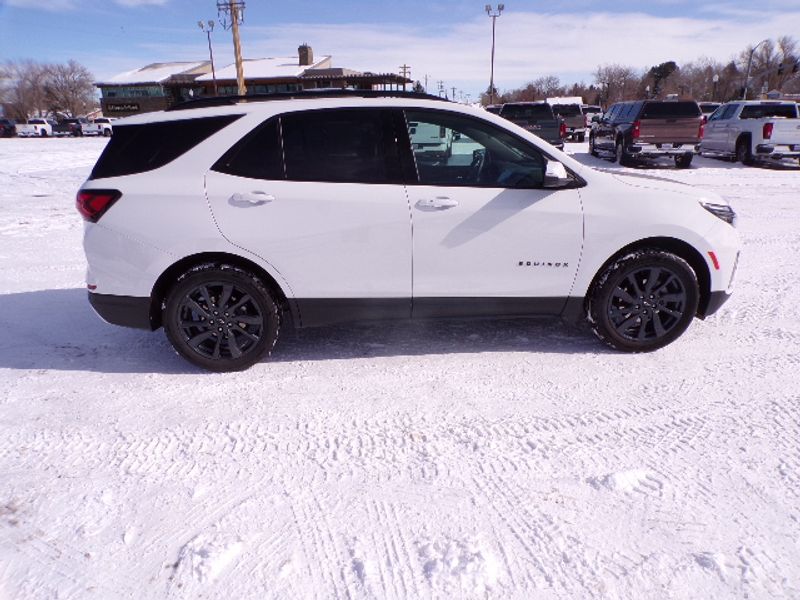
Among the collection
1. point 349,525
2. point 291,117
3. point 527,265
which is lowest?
point 349,525

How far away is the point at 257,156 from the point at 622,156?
49.5ft

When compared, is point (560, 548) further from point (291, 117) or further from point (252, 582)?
point (291, 117)

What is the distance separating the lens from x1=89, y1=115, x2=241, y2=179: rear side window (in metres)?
3.45

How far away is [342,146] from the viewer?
3502mm

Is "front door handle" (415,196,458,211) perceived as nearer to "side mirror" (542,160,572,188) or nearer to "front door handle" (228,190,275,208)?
"side mirror" (542,160,572,188)

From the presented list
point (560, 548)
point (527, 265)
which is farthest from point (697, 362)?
point (560, 548)

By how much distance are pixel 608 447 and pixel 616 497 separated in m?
0.40

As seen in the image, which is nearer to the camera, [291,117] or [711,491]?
[711,491]

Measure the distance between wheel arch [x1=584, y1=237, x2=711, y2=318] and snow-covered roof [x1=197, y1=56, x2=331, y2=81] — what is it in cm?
5671

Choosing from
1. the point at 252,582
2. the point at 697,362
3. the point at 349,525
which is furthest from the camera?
the point at 697,362

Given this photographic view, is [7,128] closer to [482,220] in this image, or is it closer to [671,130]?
[671,130]

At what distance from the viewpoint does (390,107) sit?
140 inches

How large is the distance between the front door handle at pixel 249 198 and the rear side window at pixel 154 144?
0.45 metres

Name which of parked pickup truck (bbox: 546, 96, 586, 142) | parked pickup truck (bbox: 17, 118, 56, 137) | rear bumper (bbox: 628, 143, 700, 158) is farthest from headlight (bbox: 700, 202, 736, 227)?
parked pickup truck (bbox: 17, 118, 56, 137)
